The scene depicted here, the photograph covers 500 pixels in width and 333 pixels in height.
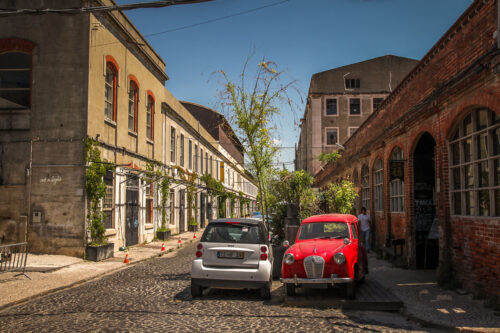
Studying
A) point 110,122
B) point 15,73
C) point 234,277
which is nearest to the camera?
point 234,277

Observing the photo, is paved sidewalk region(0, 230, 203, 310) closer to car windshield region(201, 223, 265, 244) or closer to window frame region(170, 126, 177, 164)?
car windshield region(201, 223, 265, 244)

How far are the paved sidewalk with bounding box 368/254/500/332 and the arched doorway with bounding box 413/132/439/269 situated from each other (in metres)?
1.19

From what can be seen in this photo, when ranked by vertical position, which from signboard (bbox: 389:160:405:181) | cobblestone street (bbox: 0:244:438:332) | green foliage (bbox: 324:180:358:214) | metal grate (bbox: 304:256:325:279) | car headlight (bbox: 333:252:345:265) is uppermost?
signboard (bbox: 389:160:405:181)

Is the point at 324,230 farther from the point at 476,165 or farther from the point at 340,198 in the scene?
the point at 340,198

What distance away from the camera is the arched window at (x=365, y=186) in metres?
20.1

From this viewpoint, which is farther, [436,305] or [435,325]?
[436,305]

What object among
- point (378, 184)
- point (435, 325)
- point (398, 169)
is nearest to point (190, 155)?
point (378, 184)

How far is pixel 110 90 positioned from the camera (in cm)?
1806

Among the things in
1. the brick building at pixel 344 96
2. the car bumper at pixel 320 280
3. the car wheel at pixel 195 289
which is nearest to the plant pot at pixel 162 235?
the car wheel at pixel 195 289

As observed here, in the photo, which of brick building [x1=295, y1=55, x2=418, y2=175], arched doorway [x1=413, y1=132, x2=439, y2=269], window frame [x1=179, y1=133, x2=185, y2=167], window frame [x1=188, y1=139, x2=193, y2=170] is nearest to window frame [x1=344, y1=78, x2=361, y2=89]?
brick building [x1=295, y1=55, x2=418, y2=175]

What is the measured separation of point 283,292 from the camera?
995cm

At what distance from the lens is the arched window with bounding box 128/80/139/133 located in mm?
20453

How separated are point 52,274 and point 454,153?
412 inches

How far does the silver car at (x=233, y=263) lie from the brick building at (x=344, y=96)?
125 feet
